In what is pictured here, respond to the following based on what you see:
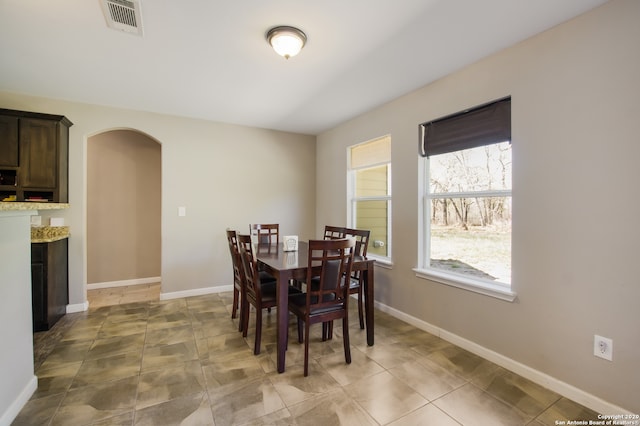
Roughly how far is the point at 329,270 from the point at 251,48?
183cm

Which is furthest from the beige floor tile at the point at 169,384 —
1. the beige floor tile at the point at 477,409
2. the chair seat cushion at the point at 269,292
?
the beige floor tile at the point at 477,409

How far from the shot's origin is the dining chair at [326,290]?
2080mm

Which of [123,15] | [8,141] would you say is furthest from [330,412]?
[8,141]

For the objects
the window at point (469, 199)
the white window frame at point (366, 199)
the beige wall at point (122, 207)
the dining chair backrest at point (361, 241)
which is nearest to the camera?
the window at point (469, 199)

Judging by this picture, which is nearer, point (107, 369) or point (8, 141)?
point (107, 369)

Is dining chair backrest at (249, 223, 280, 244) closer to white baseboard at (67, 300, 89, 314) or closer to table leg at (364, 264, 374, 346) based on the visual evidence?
table leg at (364, 264, 374, 346)

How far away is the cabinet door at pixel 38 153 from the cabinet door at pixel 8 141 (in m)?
0.04

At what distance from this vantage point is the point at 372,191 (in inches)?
150

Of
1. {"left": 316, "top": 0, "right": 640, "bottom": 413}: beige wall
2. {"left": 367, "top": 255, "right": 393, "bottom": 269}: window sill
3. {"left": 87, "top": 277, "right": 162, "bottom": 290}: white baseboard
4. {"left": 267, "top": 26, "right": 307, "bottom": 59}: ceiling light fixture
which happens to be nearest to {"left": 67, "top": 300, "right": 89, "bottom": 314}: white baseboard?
{"left": 87, "top": 277, "right": 162, "bottom": 290}: white baseboard

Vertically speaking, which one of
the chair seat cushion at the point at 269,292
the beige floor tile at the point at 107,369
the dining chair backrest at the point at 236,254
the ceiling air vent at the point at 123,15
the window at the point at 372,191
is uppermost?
the ceiling air vent at the point at 123,15

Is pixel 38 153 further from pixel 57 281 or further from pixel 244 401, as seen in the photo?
pixel 244 401

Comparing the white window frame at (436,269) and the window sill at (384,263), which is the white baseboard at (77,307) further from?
the white window frame at (436,269)

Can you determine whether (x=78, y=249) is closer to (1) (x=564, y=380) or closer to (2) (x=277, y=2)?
A: (2) (x=277, y=2)

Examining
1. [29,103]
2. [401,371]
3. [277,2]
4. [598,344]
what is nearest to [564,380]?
[598,344]
